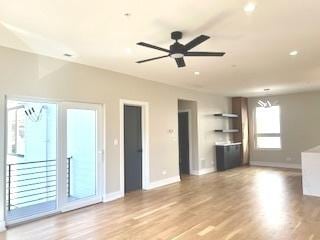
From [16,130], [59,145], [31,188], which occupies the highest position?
[16,130]

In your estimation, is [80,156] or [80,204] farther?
[80,156]

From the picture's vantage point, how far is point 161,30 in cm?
346

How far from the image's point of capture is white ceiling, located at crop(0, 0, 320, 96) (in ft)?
9.23

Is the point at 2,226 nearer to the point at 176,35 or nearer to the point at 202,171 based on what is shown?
the point at 176,35

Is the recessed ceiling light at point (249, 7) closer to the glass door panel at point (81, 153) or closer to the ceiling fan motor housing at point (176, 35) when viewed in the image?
the ceiling fan motor housing at point (176, 35)

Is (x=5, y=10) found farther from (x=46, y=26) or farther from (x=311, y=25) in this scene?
(x=311, y=25)

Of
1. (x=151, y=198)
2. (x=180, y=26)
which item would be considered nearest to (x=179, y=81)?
(x=151, y=198)

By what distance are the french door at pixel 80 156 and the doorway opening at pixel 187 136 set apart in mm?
3642

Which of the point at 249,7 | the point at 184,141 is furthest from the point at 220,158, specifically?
the point at 249,7

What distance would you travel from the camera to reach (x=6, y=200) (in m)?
4.02

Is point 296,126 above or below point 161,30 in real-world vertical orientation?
below

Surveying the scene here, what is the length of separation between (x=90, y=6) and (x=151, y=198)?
3959 mm

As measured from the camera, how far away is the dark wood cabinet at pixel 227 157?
29.5 ft

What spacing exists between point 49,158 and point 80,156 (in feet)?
2.05
